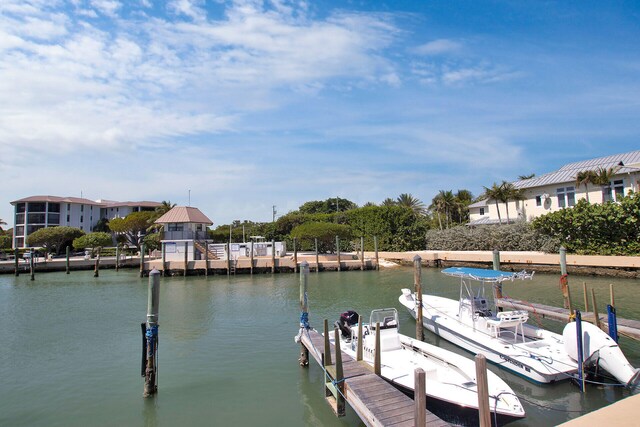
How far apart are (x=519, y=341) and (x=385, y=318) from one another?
446 cm

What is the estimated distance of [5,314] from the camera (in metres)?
22.0

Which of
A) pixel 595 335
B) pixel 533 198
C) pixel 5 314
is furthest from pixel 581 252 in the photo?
pixel 5 314

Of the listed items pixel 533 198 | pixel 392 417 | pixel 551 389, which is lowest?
pixel 551 389

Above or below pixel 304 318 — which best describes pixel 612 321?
below

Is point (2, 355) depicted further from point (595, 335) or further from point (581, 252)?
point (581, 252)

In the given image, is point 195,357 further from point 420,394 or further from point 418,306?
point 420,394

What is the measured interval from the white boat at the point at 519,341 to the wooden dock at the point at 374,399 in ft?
15.3

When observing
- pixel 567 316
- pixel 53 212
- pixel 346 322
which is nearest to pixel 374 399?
pixel 346 322

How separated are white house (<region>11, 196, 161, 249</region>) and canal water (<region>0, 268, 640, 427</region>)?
58.9 metres

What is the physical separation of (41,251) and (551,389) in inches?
2833

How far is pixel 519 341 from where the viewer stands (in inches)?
503

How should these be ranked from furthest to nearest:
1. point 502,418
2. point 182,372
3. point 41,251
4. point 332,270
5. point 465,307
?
point 41,251, point 332,270, point 465,307, point 182,372, point 502,418

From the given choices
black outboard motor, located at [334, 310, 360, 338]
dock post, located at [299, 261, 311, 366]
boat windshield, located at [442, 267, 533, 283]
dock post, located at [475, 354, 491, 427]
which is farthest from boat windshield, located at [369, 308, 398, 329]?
dock post, located at [475, 354, 491, 427]

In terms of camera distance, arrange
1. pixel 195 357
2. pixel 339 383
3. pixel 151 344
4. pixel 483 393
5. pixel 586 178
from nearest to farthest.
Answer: pixel 483 393 → pixel 339 383 → pixel 151 344 → pixel 195 357 → pixel 586 178
